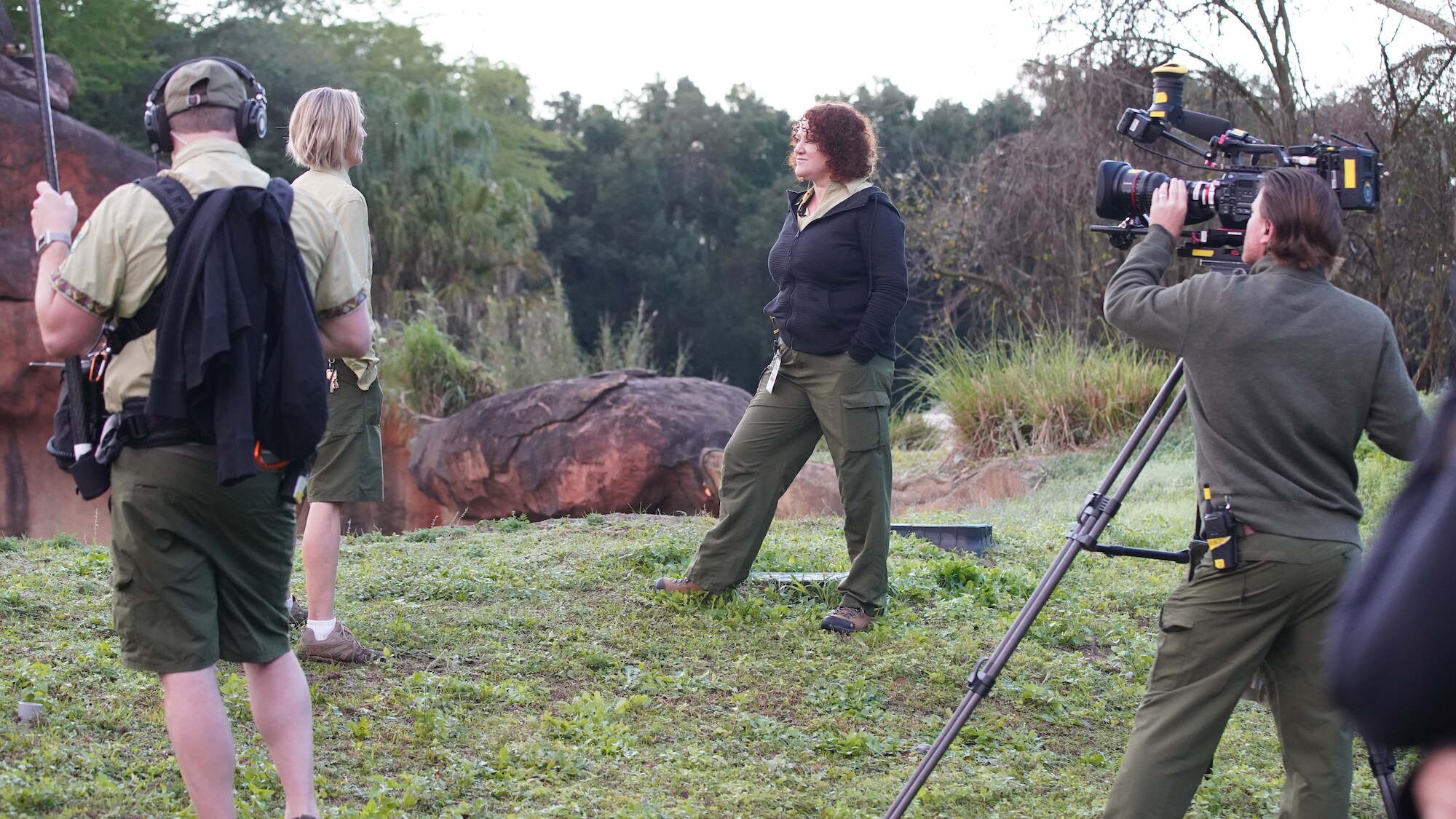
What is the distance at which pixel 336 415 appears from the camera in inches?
178

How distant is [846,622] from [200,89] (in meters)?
3.34

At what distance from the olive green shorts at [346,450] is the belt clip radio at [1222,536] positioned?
282cm

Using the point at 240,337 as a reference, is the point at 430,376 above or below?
below

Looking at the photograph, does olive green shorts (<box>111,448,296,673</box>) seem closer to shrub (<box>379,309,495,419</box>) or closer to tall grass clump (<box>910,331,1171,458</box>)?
tall grass clump (<box>910,331,1171,458</box>)

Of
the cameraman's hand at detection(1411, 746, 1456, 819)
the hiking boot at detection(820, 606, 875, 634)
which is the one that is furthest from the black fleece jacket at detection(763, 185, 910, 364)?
the cameraman's hand at detection(1411, 746, 1456, 819)

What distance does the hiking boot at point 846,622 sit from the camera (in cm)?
525

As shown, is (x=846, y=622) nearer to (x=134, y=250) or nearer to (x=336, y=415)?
(x=336, y=415)

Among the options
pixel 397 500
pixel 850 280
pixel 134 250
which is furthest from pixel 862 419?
pixel 397 500

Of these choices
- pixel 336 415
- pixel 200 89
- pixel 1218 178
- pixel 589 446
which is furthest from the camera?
pixel 589 446

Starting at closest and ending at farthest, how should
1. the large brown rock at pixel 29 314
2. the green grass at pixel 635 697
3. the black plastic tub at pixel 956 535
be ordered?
the green grass at pixel 635 697
the black plastic tub at pixel 956 535
the large brown rock at pixel 29 314

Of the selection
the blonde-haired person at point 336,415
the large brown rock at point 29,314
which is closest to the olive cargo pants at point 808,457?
the blonde-haired person at point 336,415

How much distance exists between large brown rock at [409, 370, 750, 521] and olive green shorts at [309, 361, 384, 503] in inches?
204

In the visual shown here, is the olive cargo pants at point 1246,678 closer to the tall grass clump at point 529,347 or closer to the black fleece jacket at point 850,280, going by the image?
the black fleece jacket at point 850,280

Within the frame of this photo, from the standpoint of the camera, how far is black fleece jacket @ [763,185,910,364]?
5.03 metres
